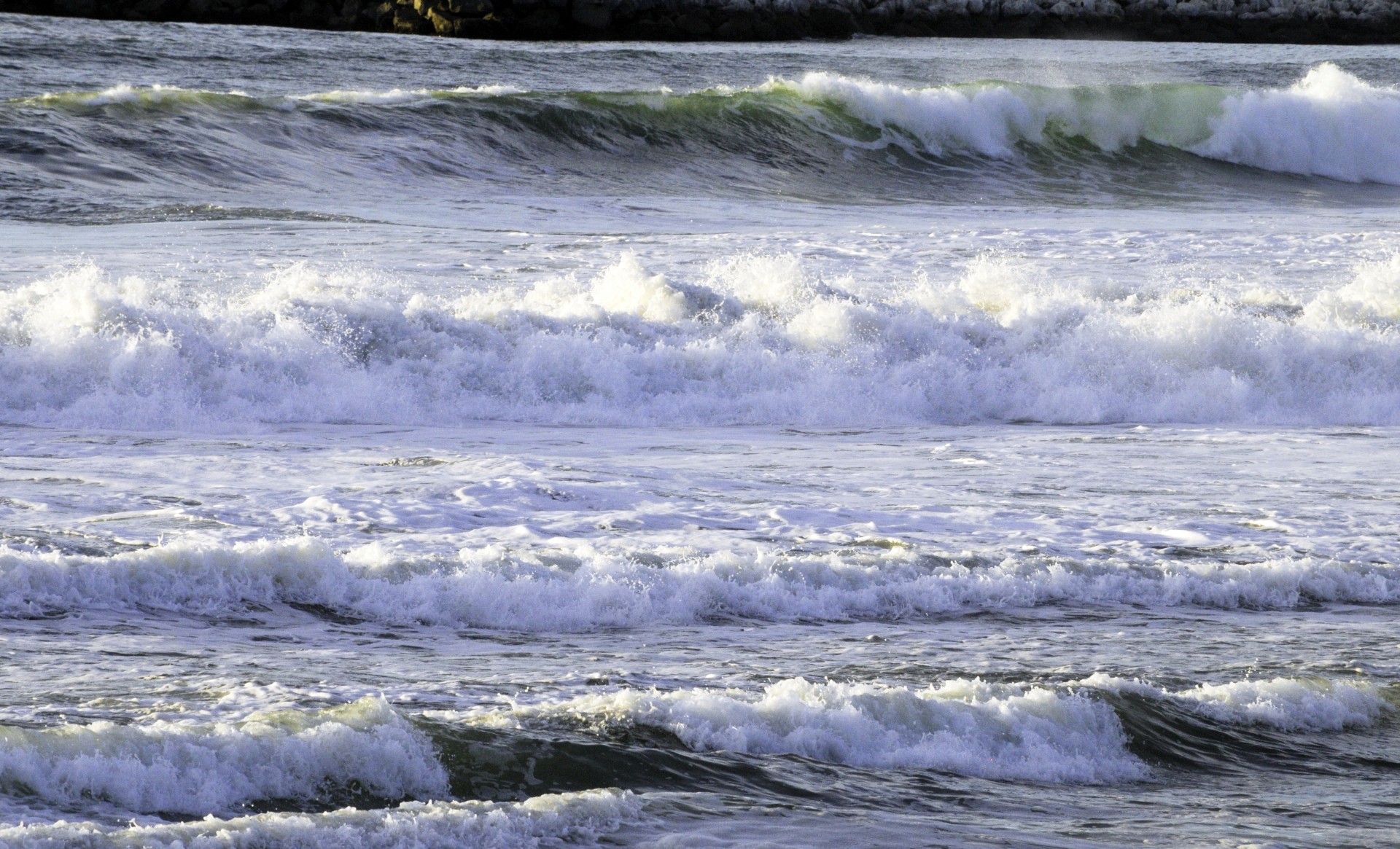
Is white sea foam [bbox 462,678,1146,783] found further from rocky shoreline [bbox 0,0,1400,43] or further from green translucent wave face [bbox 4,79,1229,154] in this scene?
rocky shoreline [bbox 0,0,1400,43]

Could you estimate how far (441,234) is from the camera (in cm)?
1317

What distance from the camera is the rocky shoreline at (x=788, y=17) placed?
39.4m

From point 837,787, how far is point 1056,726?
0.71m

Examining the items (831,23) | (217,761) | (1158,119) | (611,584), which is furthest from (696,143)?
(831,23)

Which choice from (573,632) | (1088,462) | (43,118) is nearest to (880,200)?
(43,118)

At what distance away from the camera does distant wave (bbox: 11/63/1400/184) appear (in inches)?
663

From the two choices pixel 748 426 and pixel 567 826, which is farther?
pixel 748 426

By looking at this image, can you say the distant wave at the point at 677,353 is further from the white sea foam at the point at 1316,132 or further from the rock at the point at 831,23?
the rock at the point at 831,23

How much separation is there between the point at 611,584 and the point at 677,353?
4.41 metres

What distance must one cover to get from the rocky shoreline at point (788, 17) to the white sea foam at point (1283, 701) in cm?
3688

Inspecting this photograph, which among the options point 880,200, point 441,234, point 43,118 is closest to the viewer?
point 441,234

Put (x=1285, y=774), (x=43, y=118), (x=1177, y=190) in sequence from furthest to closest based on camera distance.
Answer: (x=1177, y=190) < (x=43, y=118) < (x=1285, y=774)

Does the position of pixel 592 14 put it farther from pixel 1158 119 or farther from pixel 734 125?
pixel 734 125

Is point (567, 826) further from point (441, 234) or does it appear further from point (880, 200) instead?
point (880, 200)
